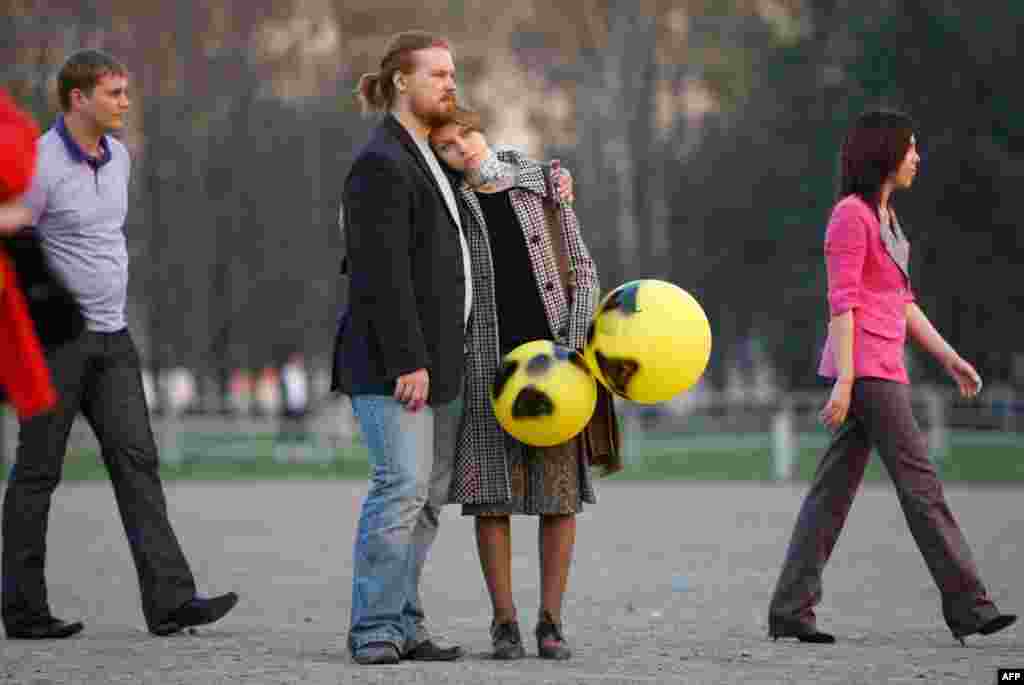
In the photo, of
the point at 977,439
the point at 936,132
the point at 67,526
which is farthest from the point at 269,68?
the point at 67,526

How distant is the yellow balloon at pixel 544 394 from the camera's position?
7.75 m

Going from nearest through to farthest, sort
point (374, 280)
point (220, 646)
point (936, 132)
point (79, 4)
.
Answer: point (374, 280), point (220, 646), point (79, 4), point (936, 132)

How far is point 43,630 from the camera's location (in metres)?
8.84

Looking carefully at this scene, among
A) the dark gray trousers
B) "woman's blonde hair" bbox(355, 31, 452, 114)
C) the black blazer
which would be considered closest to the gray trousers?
the black blazer

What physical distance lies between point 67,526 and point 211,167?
103 feet

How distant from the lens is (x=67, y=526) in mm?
18047

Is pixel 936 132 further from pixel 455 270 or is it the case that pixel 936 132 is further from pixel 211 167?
pixel 455 270

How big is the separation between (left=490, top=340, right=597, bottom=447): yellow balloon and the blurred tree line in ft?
98.2

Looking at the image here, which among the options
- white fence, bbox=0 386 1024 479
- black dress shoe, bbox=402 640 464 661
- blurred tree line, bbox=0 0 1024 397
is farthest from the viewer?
blurred tree line, bbox=0 0 1024 397

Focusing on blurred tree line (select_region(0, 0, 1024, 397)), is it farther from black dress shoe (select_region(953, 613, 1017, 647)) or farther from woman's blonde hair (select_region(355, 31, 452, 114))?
black dress shoe (select_region(953, 613, 1017, 647))

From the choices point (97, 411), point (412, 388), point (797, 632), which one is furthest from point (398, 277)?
point (797, 632)

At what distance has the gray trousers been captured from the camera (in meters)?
8.37

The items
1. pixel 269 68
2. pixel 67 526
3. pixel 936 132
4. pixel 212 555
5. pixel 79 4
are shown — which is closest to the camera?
pixel 212 555

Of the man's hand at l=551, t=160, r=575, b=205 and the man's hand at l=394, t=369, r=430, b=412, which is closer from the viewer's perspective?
the man's hand at l=394, t=369, r=430, b=412
